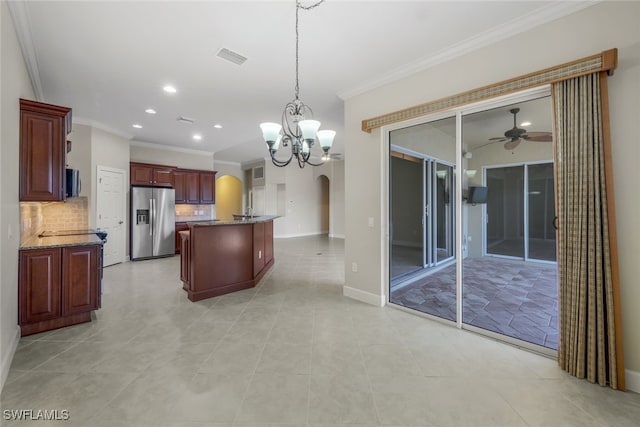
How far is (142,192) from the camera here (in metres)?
6.20

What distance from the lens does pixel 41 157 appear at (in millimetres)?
2709

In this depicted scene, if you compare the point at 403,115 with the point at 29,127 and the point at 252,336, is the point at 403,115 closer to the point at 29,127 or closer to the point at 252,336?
the point at 252,336

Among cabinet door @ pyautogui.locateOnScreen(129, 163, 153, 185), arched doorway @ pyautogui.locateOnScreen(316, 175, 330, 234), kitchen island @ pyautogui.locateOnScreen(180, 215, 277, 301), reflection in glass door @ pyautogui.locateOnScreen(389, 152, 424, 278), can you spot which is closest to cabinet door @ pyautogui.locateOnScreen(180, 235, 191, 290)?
kitchen island @ pyautogui.locateOnScreen(180, 215, 277, 301)

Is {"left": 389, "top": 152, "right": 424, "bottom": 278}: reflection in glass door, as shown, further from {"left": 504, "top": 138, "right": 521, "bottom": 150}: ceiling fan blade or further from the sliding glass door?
{"left": 504, "top": 138, "right": 521, "bottom": 150}: ceiling fan blade

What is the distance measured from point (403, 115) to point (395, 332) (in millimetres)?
2378

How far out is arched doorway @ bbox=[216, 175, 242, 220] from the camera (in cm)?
1191

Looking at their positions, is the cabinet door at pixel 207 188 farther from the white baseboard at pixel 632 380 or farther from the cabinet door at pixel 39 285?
the white baseboard at pixel 632 380

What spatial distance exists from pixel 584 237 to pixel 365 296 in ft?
7.52

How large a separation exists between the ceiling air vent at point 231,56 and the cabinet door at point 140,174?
4838mm

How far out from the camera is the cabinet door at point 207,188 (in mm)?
7660

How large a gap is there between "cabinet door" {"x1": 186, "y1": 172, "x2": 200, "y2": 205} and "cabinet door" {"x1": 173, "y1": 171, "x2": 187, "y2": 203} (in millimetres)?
80

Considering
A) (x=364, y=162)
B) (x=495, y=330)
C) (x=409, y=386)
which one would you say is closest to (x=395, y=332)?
(x=409, y=386)

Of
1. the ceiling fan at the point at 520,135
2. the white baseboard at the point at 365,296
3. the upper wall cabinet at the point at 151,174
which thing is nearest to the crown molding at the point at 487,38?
the ceiling fan at the point at 520,135

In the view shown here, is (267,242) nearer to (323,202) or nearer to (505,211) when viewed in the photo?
(505,211)
